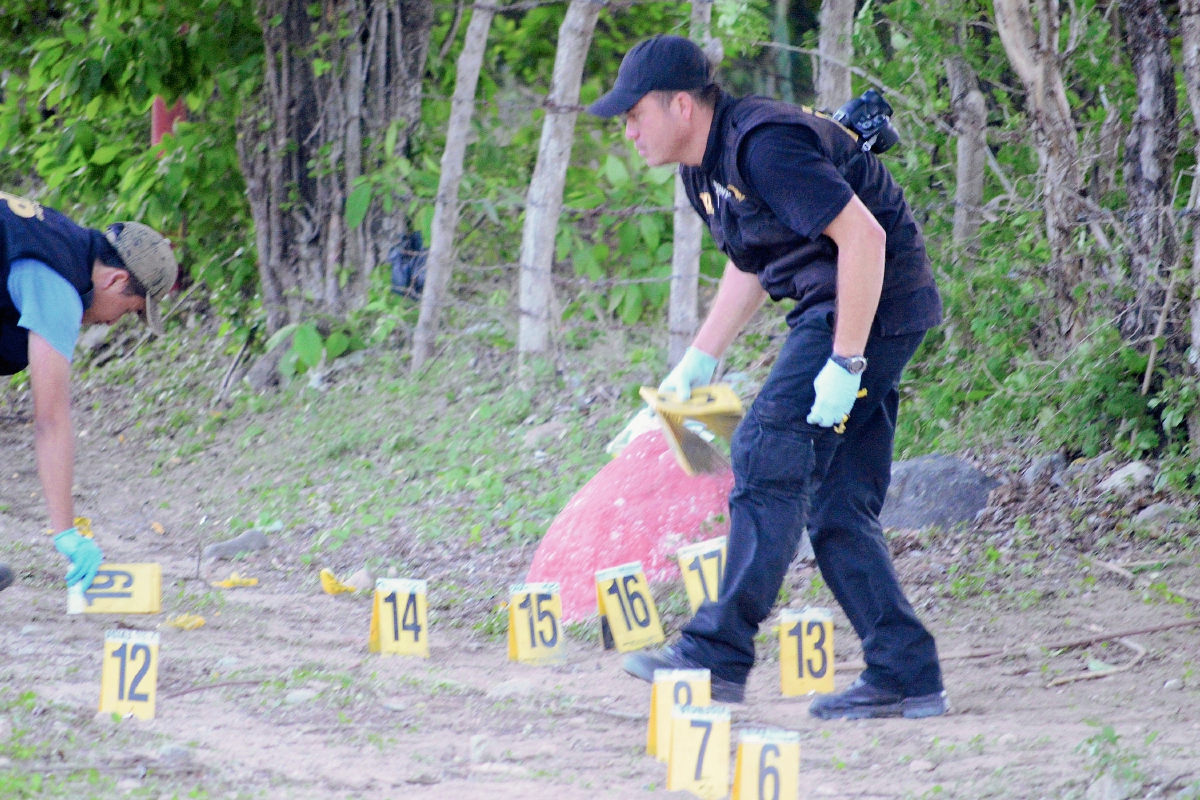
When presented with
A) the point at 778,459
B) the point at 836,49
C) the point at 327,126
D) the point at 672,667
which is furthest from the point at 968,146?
the point at 327,126

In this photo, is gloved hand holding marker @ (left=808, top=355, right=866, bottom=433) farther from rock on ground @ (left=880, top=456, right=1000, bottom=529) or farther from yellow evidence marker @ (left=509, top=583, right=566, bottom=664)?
rock on ground @ (left=880, top=456, right=1000, bottom=529)

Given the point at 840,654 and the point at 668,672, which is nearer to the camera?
the point at 668,672

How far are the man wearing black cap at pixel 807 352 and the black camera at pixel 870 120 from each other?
0.29 ft

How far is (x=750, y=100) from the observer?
10.3 feet

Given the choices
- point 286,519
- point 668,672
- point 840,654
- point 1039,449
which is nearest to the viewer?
point 668,672

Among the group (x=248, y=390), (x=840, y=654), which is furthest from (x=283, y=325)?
(x=840, y=654)

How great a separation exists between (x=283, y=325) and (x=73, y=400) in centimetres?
213

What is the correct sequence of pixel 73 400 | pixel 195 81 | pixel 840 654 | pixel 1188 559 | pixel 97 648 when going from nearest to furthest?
1. pixel 97 648
2. pixel 840 654
3. pixel 1188 559
4. pixel 195 81
5. pixel 73 400

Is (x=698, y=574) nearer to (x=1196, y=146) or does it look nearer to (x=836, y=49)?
(x=1196, y=146)

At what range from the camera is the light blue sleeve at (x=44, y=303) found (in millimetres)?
3412

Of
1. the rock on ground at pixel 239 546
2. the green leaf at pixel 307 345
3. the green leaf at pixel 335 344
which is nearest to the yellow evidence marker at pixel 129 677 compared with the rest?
the rock on ground at pixel 239 546

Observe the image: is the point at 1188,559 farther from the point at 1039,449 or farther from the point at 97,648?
the point at 97,648

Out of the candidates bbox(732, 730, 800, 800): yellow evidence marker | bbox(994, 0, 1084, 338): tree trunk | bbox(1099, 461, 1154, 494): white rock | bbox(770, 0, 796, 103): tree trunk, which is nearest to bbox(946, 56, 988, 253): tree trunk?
bbox(994, 0, 1084, 338): tree trunk

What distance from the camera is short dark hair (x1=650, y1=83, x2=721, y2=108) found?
313 cm
